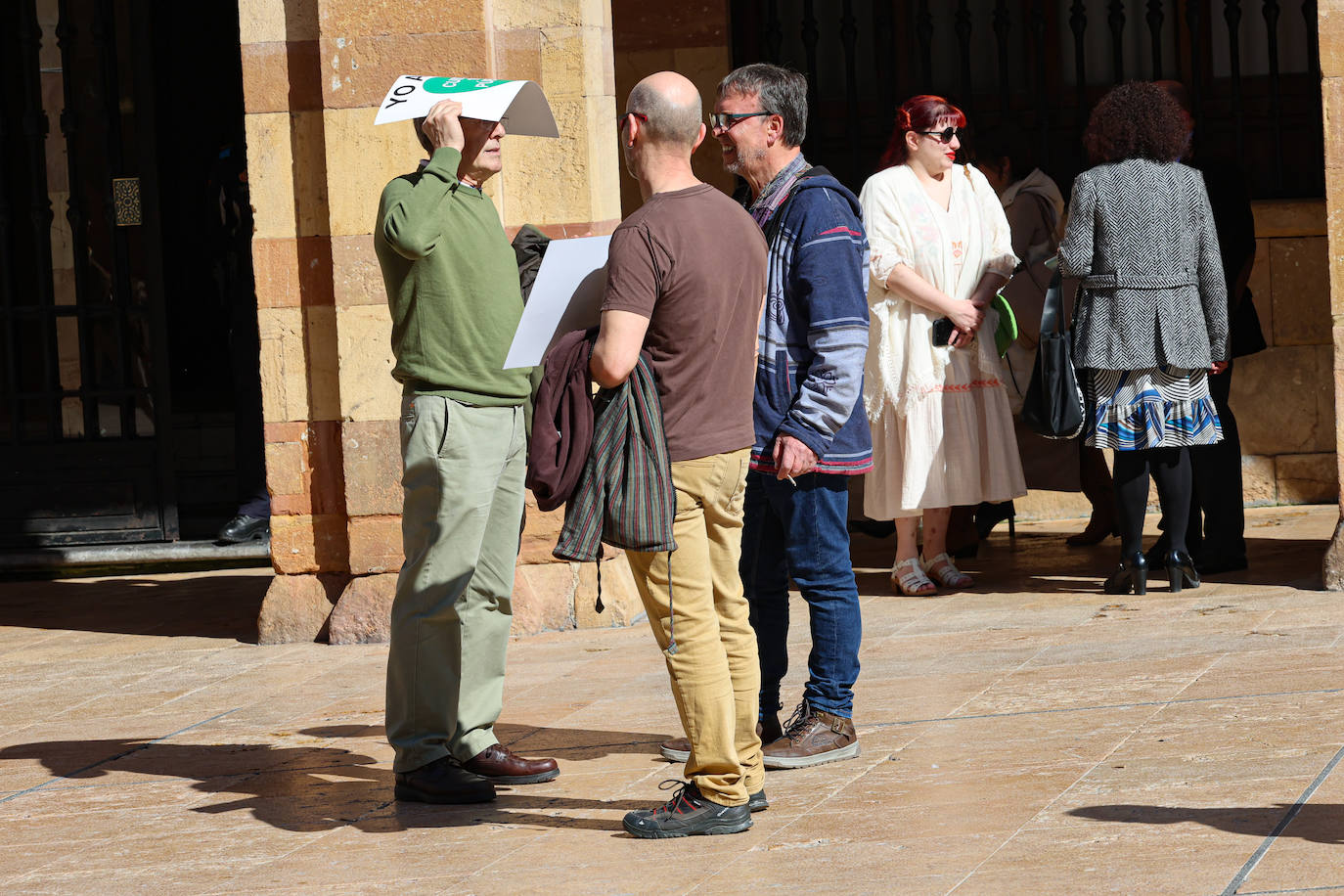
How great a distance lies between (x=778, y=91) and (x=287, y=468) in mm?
3279

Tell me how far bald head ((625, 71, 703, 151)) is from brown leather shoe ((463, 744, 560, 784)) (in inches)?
69.0

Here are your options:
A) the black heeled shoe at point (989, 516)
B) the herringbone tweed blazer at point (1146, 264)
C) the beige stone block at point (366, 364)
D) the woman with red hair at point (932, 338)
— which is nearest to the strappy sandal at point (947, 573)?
the woman with red hair at point (932, 338)

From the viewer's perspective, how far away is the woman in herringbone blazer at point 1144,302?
6.84 metres

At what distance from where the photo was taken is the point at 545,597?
23.1 ft

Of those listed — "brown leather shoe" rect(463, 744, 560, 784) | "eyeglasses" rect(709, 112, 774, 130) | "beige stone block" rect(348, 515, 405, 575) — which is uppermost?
"eyeglasses" rect(709, 112, 774, 130)

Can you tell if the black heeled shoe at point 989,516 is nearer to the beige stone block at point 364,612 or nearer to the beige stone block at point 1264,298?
the beige stone block at point 1264,298

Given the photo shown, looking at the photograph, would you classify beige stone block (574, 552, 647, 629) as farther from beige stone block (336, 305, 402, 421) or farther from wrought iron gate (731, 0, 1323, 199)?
wrought iron gate (731, 0, 1323, 199)

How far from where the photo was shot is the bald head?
13.2 feet

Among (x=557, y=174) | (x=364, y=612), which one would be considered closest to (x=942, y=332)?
(x=557, y=174)

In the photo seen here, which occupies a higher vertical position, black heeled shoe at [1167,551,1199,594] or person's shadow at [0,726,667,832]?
black heeled shoe at [1167,551,1199,594]

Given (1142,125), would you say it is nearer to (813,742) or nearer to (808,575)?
(808,575)

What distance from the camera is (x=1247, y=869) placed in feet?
11.5

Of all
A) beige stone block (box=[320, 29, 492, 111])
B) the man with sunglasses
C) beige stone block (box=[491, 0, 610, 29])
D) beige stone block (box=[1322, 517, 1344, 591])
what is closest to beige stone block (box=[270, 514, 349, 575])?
beige stone block (box=[320, 29, 492, 111])

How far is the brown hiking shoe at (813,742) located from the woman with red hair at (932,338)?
2.57 m
